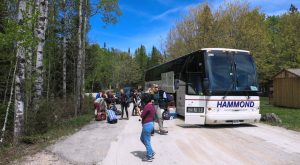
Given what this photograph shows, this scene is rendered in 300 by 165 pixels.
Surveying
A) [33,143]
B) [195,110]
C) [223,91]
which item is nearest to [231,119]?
[223,91]

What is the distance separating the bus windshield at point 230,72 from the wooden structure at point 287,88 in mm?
14138

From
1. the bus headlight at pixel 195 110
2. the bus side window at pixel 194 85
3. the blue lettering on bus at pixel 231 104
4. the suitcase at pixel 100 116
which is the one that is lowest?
the suitcase at pixel 100 116

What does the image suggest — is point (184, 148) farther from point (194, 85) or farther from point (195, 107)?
point (194, 85)

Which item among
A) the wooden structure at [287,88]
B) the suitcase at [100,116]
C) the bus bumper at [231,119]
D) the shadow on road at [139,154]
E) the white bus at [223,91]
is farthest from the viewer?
the wooden structure at [287,88]

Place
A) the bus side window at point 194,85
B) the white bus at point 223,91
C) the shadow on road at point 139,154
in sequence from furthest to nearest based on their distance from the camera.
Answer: the bus side window at point 194,85
the white bus at point 223,91
the shadow on road at point 139,154

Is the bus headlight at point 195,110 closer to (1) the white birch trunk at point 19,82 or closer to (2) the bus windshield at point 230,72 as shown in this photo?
(2) the bus windshield at point 230,72

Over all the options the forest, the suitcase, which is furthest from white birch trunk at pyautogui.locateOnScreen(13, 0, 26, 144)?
the suitcase

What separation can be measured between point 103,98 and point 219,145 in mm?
10917

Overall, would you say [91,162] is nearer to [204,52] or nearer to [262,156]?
[262,156]

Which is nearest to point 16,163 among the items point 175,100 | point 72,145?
point 72,145

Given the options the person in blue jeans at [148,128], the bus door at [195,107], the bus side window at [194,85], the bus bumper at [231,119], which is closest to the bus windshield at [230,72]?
the bus door at [195,107]

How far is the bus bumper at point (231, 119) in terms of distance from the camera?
1523 cm

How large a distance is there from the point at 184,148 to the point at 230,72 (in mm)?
6011

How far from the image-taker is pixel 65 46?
1143 inches
